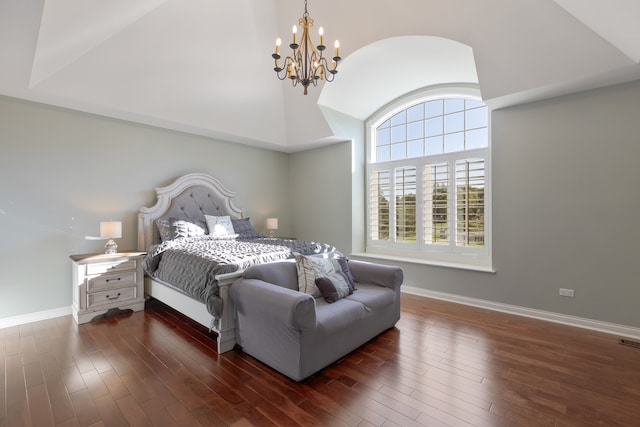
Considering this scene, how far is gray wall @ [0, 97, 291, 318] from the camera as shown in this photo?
3139 millimetres

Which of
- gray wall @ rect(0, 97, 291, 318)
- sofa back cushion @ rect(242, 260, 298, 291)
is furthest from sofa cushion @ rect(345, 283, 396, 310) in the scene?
gray wall @ rect(0, 97, 291, 318)

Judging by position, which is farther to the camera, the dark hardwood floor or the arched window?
the arched window

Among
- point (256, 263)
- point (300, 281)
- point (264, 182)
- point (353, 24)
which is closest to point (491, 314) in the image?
point (300, 281)

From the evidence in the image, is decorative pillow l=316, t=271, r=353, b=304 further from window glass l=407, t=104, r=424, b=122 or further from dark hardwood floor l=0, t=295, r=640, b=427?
window glass l=407, t=104, r=424, b=122

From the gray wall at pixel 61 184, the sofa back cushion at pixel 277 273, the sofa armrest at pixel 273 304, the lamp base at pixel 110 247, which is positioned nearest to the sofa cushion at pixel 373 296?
the sofa back cushion at pixel 277 273

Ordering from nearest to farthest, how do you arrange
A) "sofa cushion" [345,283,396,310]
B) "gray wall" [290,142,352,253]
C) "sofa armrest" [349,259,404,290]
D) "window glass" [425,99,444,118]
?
"sofa cushion" [345,283,396,310] → "sofa armrest" [349,259,404,290] → "window glass" [425,99,444,118] → "gray wall" [290,142,352,253]

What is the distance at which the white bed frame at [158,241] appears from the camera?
2.50m

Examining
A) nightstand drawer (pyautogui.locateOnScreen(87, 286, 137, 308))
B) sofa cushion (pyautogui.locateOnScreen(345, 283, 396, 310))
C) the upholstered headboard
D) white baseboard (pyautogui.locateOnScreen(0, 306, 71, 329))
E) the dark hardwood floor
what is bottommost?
the dark hardwood floor

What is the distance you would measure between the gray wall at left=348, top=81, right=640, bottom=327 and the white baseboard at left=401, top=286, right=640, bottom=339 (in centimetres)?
5

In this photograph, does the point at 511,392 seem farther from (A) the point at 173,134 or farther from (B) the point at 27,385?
(A) the point at 173,134

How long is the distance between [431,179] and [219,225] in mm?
3218

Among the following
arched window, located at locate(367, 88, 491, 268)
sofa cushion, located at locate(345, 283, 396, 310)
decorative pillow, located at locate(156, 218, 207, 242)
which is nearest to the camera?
sofa cushion, located at locate(345, 283, 396, 310)

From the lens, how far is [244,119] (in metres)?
4.52

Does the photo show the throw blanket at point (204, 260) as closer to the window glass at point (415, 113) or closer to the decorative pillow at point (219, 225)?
the decorative pillow at point (219, 225)
